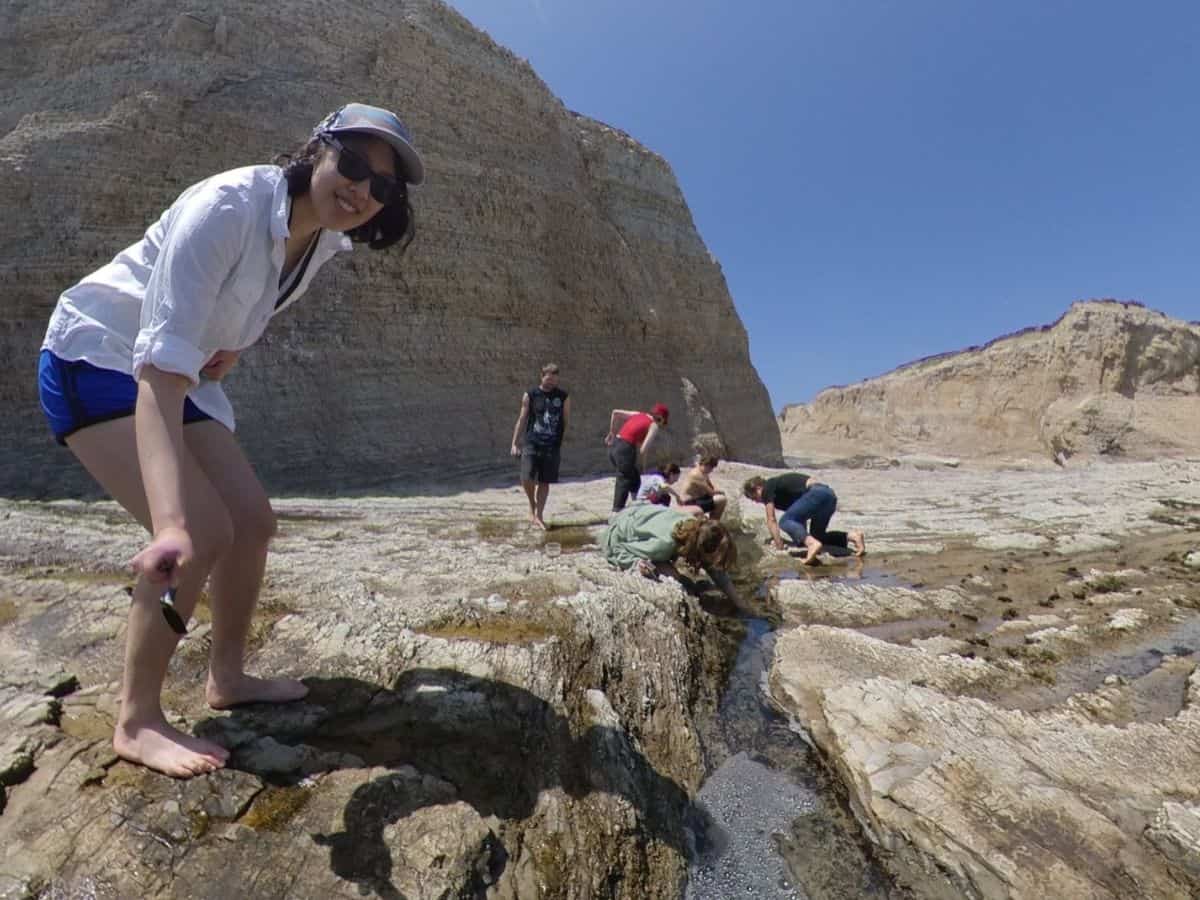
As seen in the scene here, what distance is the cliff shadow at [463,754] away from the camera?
180cm

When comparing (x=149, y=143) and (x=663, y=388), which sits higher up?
(x=149, y=143)

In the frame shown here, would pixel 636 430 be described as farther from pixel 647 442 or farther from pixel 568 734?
pixel 568 734

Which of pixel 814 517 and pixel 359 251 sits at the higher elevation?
pixel 359 251

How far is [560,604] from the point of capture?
3.43 meters

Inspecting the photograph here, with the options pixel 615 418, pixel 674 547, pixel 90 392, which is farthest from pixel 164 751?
pixel 615 418

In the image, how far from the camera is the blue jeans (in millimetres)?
6461

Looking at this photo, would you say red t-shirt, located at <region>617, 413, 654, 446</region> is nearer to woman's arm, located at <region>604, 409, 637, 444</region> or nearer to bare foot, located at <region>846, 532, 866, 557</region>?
woman's arm, located at <region>604, 409, 637, 444</region>

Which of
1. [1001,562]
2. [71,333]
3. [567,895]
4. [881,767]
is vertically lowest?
[567,895]

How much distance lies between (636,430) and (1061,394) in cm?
3302

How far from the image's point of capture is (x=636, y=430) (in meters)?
7.16

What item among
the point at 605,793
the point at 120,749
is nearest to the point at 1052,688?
the point at 605,793

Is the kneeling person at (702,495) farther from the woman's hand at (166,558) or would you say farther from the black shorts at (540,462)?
the woman's hand at (166,558)

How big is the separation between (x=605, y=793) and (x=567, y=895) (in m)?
0.39

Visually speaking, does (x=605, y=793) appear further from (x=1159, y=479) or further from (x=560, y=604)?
(x=1159, y=479)
